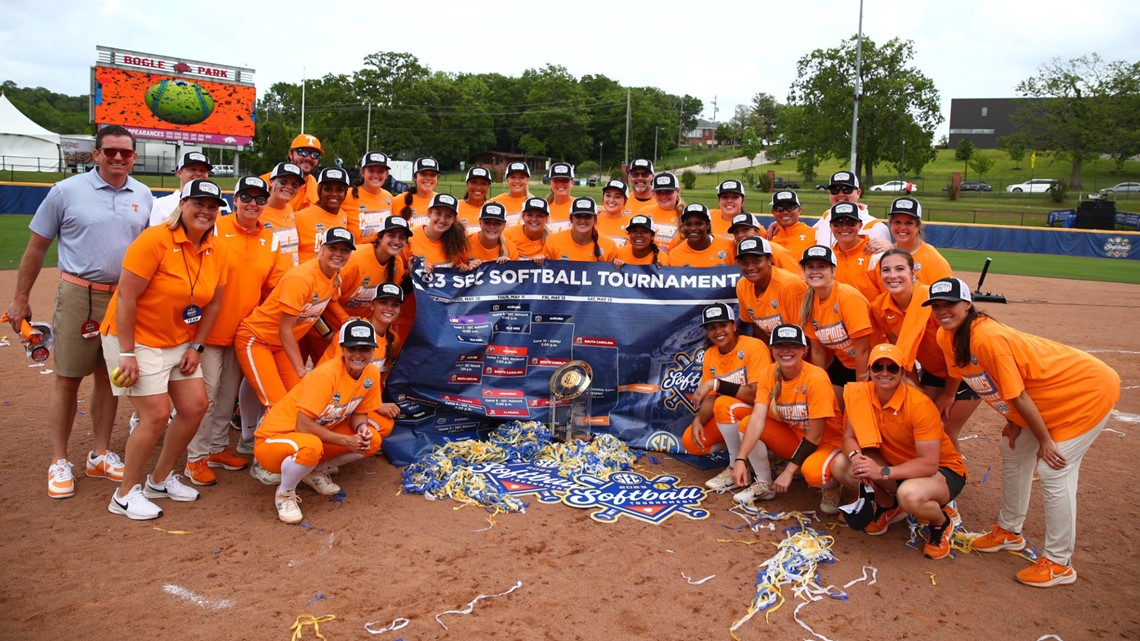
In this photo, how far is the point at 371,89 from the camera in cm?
8656

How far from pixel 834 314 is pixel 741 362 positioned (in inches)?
31.2

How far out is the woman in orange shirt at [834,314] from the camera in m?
5.84

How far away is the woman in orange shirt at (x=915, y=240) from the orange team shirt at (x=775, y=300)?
2.67 ft

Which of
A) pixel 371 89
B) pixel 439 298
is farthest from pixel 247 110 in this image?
pixel 439 298

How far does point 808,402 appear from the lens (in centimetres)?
572

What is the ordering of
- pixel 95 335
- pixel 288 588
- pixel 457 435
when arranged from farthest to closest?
pixel 457 435 → pixel 95 335 → pixel 288 588

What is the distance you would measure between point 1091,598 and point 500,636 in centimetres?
344

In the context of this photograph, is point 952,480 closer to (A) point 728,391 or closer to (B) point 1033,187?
(A) point 728,391

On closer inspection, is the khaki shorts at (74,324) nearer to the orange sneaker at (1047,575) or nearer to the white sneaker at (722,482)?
the white sneaker at (722,482)

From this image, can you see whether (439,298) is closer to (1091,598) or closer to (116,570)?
(116,570)

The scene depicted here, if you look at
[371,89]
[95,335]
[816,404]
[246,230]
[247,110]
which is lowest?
[816,404]

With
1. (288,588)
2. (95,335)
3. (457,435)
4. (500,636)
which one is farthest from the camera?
(457,435)

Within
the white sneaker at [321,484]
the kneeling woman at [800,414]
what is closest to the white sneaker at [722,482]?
the kneeling woman at [800,414]

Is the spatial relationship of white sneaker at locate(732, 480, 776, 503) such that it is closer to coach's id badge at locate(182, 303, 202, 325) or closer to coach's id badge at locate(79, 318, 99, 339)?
coach's id badge at locate(182, 303, 202, 325)
